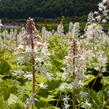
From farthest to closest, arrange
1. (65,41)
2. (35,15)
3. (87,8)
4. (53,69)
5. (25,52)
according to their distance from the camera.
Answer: (35,15), (87,8), (65,41), (53,69), (25,52)

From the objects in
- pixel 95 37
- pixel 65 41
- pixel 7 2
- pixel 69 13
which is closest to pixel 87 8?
pixel 69 13

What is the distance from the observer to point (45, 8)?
70.0 m

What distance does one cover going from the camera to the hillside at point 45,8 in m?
64.2

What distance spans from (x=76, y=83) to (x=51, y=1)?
68.5 meters

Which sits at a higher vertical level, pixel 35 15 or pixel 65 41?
pixel 35 15

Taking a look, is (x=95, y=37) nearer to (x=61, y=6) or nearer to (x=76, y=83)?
(x=76, y=83)

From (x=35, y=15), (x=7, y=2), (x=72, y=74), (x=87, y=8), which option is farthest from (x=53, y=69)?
(x=7, y=2)

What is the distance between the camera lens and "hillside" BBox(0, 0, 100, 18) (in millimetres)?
64250

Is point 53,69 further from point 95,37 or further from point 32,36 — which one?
point 32,36

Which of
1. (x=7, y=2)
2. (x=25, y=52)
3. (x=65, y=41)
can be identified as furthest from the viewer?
(x=7, y=2)

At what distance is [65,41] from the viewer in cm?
1226

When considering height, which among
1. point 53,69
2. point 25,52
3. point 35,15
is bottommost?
point 53,69

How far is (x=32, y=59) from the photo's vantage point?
348cm

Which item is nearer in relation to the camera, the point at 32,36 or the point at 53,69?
the point at 32,36
